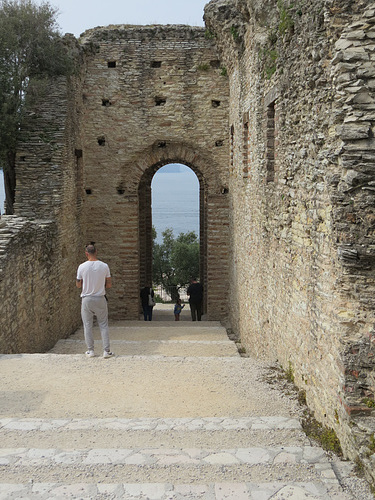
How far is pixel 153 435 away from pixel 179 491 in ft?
2.75

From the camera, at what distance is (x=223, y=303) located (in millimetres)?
12625

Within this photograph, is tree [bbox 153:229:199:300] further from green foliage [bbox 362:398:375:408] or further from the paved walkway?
Answer: green foliage [bbox 362:398:375:408]

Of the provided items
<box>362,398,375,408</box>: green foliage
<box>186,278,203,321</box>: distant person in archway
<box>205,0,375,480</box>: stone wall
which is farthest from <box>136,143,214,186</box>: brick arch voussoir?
<box>362,398,375,408</box>: green foliage

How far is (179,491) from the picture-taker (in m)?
3.32

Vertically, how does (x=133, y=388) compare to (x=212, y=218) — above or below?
below

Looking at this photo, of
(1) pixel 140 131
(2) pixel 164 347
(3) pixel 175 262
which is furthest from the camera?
(3) pixel 175 262

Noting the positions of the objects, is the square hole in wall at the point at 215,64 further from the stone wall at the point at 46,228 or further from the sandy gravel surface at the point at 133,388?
the sandy gravel surface at the point at 133,388

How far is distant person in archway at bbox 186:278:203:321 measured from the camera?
12859mm

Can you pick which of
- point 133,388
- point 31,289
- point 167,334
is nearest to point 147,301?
point 167,334

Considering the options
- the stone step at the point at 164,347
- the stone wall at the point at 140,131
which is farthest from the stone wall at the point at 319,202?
the stone wall at the point at 140,131

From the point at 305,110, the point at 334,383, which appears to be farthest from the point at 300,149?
the point at 334,383

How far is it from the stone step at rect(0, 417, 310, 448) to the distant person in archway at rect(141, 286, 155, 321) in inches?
337

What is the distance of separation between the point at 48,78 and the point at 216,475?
9.48 m

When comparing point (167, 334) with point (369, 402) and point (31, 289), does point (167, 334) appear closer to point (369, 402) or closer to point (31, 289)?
point (31, 289)
